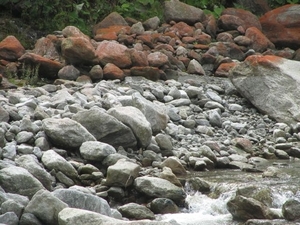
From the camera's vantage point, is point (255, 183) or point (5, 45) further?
point (5, 45)

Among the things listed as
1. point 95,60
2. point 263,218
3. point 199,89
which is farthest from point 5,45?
point 263,218

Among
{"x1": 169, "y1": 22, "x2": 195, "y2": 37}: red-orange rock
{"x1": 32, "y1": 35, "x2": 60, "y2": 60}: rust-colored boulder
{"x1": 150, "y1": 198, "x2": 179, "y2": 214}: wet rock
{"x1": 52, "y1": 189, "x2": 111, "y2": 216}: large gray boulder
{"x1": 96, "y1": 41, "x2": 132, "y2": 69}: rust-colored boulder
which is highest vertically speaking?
{"x1": 52, "y1": 189, "x2": 111, "y2": 216}: large gray boulder

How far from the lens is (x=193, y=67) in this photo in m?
12.9

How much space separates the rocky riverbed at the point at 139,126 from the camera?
5.95 m

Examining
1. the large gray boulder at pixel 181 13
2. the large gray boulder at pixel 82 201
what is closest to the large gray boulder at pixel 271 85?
the large gray boulder at pixel 181 13

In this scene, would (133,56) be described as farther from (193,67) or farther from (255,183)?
(255,183)

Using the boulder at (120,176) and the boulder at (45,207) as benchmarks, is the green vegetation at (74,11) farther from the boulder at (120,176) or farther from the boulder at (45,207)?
the boulder at (45,207)

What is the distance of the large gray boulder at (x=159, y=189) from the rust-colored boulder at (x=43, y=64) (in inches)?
201

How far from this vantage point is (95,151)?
7234mm

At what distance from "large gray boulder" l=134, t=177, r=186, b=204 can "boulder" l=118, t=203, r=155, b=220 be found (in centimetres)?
43

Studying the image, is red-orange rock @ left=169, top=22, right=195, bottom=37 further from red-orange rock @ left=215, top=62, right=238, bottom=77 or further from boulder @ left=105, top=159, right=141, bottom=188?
boulder @ left=105, top=159, right=141, bottom=188

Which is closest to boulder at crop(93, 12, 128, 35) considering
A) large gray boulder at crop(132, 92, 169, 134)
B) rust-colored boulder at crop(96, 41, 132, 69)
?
rust-colored boulder at crop(96, 41, 132, 69)

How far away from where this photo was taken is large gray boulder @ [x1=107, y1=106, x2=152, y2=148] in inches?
317

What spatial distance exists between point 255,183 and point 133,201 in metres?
1.49
